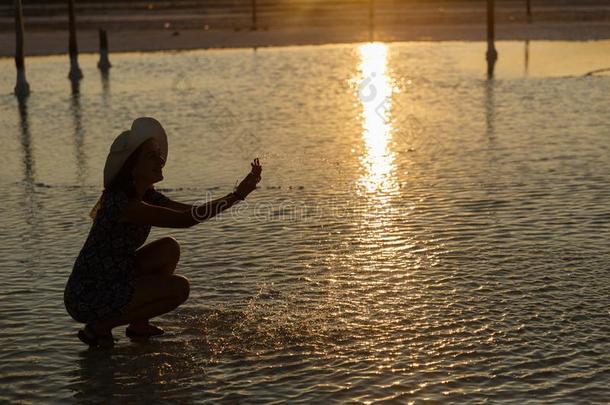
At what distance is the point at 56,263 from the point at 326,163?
4.79m

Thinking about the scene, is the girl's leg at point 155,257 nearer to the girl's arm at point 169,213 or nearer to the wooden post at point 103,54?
the girl's arm at point 169,213

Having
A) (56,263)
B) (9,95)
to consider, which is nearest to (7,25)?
(9,95)

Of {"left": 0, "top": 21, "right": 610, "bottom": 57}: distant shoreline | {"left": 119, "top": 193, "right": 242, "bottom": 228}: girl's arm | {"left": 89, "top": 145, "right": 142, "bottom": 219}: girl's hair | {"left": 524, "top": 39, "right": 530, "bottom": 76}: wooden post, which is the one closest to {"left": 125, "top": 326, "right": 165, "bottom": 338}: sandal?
{"left": 119, "top": 193, "right": 242, "bottom": 228}: girl's arm

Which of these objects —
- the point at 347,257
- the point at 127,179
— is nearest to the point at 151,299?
the point at 127,179

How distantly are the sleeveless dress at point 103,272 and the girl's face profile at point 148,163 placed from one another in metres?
0.13

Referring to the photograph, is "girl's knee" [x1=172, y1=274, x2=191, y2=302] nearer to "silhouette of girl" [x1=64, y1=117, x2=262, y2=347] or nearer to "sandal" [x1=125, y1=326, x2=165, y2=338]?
"silhouette of girl" [x1=64, y1=117, x2=262, y2=347]

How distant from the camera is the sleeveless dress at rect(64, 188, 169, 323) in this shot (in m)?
5.87

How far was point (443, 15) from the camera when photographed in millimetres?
58531

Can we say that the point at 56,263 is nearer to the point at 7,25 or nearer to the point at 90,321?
the point at 90,321

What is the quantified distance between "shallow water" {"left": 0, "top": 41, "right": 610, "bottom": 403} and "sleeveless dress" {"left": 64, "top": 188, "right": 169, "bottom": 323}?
0.89ft

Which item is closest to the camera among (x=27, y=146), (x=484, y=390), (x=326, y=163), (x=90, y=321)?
(x=484, y=390)

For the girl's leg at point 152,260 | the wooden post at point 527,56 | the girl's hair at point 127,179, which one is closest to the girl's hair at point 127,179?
the girl's hair at point 127,179

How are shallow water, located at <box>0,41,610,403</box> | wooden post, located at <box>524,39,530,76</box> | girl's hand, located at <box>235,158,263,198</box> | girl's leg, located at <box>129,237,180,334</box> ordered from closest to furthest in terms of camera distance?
shallow water, located at <box>0,41,610,403</box> → girl's hand, located at <box>235,158,263,198</box> → girl's leg, located at <box>129,237,180,334</box> → wooden post, located at <box>524,39,530,76</box>

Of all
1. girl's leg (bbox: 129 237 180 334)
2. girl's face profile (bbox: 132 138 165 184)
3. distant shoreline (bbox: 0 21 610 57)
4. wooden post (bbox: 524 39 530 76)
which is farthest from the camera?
distant shoreline (bbox: 0 21 610 57)
